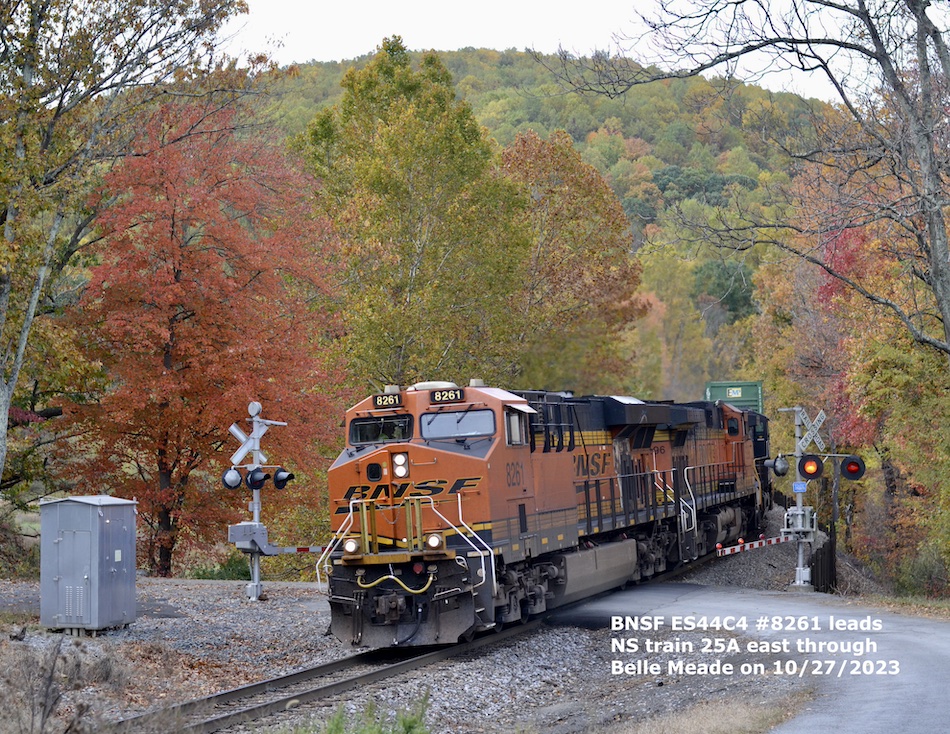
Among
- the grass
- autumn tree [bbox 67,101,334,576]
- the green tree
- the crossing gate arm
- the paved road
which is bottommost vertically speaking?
the grass

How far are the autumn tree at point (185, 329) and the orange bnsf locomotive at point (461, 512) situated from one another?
801 cm

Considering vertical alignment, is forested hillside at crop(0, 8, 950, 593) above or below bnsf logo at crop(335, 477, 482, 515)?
above

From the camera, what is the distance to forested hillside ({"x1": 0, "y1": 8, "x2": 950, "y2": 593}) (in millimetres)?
17844

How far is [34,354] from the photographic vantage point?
774 inches

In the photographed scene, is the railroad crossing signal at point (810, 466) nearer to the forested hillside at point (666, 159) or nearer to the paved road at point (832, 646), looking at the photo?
the paved road at point (832, 646)

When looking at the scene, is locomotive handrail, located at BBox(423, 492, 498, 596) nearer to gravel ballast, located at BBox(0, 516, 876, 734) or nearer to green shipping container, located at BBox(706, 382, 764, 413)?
gravel ballast, located at BBox(0, 516, 876, 734)

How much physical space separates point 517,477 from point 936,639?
6543 millimetres

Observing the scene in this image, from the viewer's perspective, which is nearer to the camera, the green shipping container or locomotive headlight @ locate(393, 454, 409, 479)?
locomotive headlight @ locate(393, 454, 409, 479)

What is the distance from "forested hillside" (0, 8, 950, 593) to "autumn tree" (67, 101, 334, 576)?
69mm

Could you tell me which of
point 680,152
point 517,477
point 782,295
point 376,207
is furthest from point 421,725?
point 680,152

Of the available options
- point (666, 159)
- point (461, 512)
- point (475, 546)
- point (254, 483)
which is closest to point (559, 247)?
point (254, 483)

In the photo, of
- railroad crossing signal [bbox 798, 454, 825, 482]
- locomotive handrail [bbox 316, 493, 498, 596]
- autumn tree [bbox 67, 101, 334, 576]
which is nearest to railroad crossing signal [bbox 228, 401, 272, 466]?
autumn tree [bbox 67, 101, 334, 576]

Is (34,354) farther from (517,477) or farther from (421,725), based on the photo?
(421,725)

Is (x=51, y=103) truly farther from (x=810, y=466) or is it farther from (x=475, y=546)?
(x=810, y=466)
